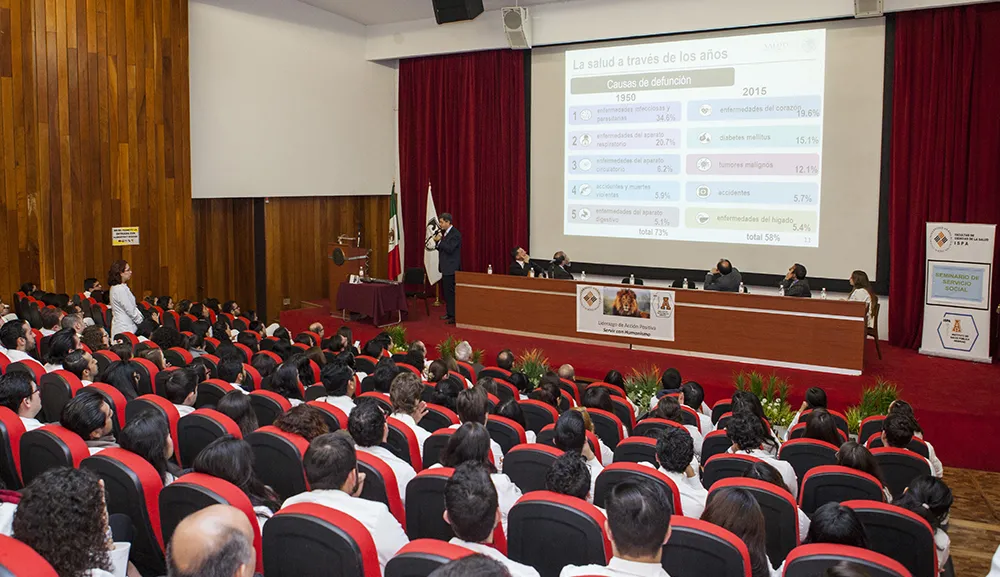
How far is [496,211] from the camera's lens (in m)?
12.3

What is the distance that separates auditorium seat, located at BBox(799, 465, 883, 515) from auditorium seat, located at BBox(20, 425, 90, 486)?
9.07 ft

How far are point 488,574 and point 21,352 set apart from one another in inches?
190

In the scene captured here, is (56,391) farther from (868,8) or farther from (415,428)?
(868,8)

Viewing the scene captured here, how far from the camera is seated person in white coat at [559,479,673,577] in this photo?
215cm

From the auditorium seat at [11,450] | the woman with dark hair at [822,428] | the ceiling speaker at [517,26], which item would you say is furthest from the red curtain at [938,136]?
the auditorium seat at [11,450]

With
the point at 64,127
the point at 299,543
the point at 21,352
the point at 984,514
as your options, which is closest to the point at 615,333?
the point at 984,514

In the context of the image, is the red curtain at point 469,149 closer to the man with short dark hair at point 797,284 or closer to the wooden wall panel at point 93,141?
the wooden wall panel at point 93,141

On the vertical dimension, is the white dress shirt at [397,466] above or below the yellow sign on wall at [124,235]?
below

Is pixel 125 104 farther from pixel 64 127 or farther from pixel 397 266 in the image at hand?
pixel 397 266

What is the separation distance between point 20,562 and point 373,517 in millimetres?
987

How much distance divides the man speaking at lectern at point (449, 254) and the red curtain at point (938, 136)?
5081 mm

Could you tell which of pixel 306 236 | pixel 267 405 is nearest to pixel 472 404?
pixel 267 405

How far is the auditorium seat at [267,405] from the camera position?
410cm

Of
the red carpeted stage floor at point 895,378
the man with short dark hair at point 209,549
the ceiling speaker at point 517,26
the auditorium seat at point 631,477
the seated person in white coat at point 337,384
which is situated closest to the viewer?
the man with short dark hair at point 209,549
